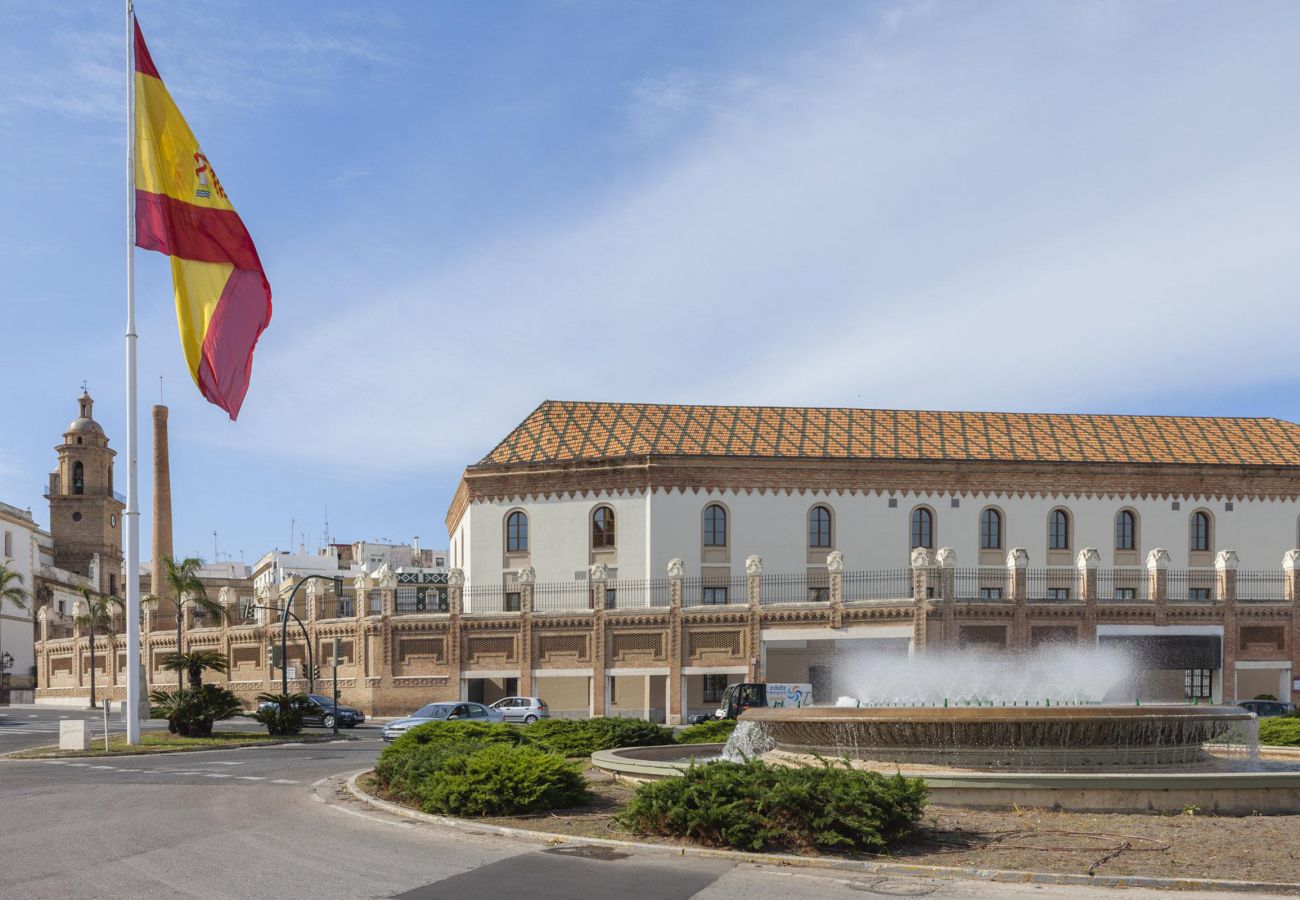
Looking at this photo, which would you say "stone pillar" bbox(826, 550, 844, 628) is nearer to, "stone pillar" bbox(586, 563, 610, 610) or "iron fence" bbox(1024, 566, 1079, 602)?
"iron fence" bbox(1024, 566, 1079, 602)

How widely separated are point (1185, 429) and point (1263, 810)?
49600 mm

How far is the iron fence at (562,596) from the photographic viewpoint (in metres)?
53.2

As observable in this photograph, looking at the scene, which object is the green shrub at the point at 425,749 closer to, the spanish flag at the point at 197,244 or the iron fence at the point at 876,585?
the spanish flag at the point at 197,244

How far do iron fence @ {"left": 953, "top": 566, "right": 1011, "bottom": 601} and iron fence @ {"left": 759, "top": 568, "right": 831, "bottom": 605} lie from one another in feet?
18.5

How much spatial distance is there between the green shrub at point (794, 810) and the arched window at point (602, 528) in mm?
41500

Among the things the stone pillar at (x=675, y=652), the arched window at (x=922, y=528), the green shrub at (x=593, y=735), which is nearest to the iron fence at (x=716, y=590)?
the stone pillar at (x=675, y=652)

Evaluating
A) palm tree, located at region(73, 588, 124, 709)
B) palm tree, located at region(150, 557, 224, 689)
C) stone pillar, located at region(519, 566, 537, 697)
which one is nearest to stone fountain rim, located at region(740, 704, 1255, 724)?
stone pillar, located at region(519, 566, 537, 697)

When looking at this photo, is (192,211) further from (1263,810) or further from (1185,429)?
(1185,429)

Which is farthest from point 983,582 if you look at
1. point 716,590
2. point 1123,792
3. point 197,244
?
point 1123,792

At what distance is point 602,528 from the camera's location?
5609 cm

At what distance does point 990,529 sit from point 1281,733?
31572 mm

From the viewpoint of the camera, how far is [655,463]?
55531mm

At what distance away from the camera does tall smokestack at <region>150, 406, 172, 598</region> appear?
69125mm

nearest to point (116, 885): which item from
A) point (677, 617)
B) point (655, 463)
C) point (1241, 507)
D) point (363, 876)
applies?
point (363, 876)
